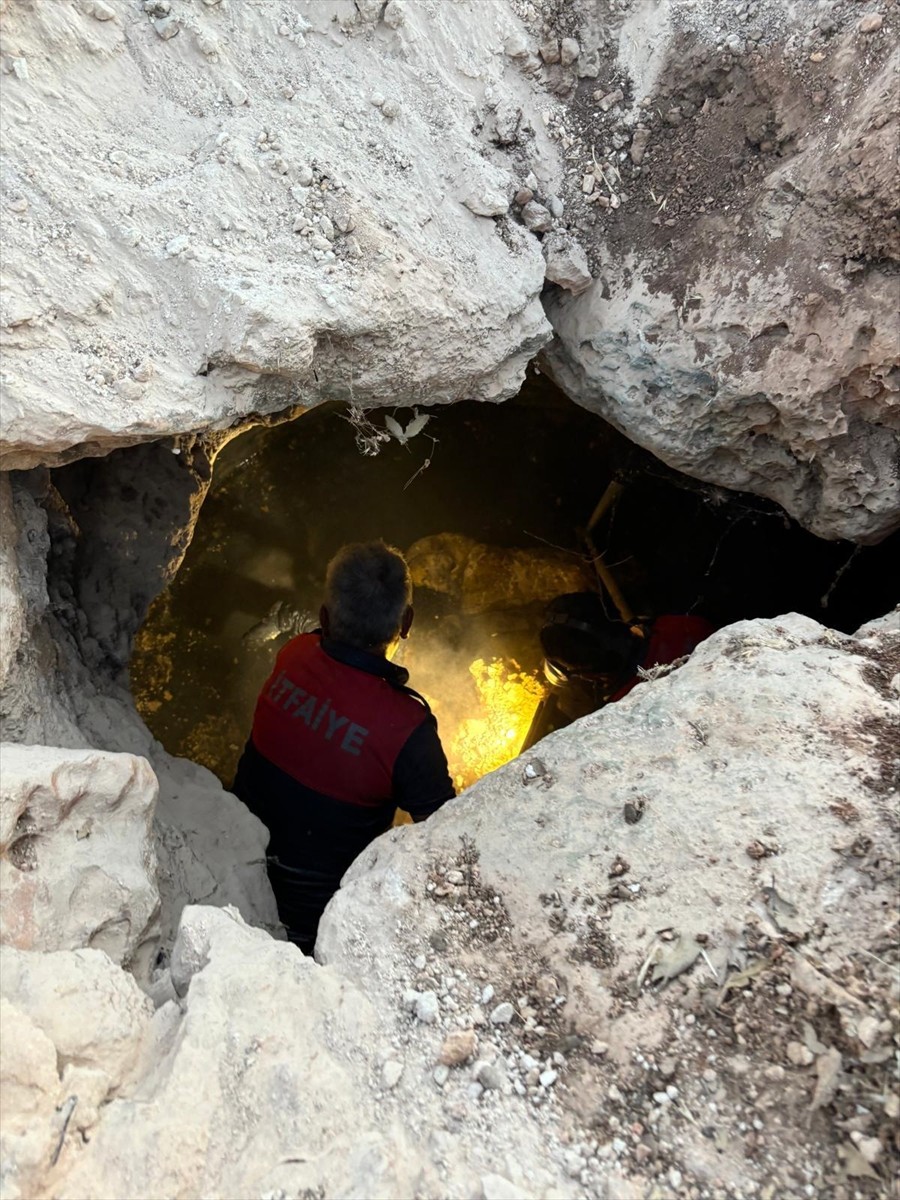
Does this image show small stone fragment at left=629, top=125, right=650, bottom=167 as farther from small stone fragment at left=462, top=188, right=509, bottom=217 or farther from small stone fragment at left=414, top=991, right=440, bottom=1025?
Answer: small stone fragment at left=414, top=991, right=440, bottom=1025

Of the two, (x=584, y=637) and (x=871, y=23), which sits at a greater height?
(x=871, y=23)

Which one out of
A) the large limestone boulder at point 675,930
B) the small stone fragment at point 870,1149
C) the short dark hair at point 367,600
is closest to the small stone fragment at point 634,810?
the large limestone boulder at point 675,930

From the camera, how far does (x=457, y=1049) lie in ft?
4.61

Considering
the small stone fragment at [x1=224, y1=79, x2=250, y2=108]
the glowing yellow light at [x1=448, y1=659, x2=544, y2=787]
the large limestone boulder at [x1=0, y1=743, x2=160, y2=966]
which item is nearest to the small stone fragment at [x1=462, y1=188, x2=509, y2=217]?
the small stone fragment at [x1=224, y1=79, x2=250, y2=108]

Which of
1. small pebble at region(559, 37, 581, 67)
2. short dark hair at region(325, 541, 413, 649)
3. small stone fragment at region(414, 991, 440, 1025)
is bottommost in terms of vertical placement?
small stone fragment at region(414, 991, 440, 1025)

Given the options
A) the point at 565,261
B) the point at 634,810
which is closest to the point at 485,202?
the point at 565,261

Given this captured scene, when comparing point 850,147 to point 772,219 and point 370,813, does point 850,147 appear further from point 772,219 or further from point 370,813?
point 370,813

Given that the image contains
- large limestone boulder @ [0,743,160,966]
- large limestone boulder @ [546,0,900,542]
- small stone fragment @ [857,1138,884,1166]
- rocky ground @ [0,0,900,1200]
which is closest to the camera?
small stone fragment @ [857,1138,884,1166]

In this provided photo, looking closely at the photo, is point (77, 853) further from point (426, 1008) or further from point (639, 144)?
point (639, 144)

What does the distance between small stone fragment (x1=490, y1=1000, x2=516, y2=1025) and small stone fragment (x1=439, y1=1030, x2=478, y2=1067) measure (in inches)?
2.5

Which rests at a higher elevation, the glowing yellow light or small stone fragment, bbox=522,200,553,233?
small stone fragment, bbox=522,200,553,233

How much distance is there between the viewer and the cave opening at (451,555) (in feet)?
14.5

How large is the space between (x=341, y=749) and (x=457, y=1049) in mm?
1274

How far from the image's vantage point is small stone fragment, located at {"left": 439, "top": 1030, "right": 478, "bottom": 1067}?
1404mm
